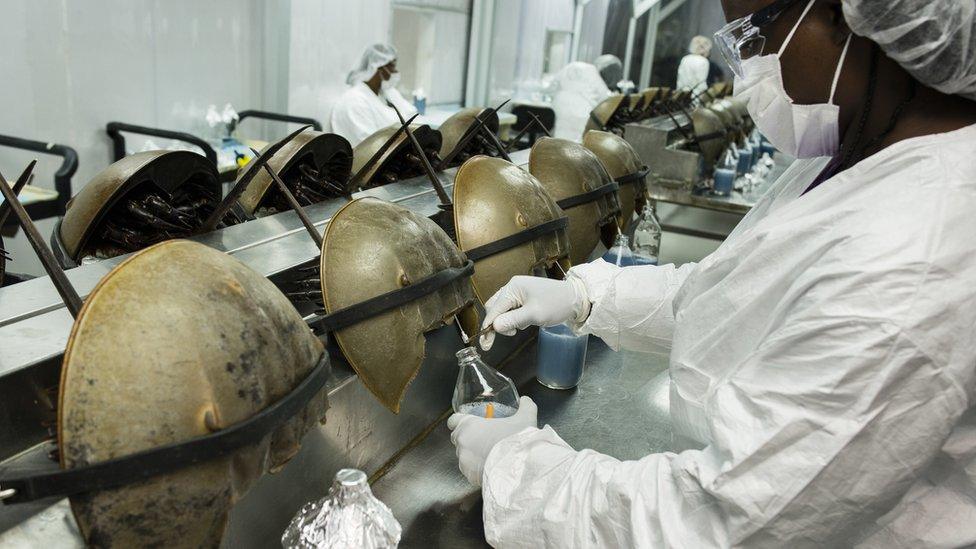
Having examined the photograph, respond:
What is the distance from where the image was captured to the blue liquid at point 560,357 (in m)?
1.69

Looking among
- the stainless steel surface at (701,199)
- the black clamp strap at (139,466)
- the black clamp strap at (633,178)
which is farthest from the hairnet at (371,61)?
the black clamp strap at (139,466)

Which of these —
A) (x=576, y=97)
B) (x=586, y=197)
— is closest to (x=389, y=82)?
(x=576, y=97)

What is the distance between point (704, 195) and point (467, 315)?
2.92m

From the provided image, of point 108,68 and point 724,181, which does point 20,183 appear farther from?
point 108,68

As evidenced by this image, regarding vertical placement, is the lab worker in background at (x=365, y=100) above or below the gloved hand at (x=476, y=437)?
above

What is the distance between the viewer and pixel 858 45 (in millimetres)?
1010

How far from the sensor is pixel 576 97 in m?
7.83

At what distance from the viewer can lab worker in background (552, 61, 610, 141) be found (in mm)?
7789

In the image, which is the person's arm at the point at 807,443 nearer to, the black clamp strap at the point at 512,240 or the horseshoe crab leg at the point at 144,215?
the black clamp strap at the point at 512,240

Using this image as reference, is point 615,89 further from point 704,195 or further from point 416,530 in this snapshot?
point 416,530

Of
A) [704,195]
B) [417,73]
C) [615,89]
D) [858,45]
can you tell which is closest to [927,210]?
[858,45]

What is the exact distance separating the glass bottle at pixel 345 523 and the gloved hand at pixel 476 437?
247 mm

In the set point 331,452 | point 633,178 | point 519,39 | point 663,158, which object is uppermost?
point 519,39

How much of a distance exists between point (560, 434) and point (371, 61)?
4780mm
